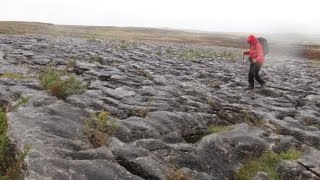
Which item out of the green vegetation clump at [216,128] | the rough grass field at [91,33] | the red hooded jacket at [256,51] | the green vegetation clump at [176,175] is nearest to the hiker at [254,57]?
the red hooded jacket at [256,51]

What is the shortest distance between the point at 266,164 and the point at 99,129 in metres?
4.92

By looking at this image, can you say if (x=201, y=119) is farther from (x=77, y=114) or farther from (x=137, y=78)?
(x=137, y=78)

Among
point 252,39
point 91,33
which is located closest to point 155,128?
point 252,39

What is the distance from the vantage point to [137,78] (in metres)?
25.6

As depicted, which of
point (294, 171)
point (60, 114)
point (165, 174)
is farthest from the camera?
point (60, 114)

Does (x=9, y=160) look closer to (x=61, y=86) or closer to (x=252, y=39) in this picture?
(x=61, y=86)

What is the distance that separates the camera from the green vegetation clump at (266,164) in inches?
489

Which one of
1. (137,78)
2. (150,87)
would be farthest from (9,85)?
(137,78)

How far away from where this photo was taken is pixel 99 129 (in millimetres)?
13797

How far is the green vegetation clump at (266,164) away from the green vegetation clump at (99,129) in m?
3.84

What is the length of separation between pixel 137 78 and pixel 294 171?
14.4 metres

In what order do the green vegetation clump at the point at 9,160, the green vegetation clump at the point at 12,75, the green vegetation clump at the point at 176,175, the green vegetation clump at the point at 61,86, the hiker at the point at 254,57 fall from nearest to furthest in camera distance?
the green vegetation clump at the point at 9,160 → the green vegetation clump at the point at 176,175 → the green vegetation clump at the point at 61,86 → the green vegetation clump at the point at 12,75 → the hiker at the point at 254,57

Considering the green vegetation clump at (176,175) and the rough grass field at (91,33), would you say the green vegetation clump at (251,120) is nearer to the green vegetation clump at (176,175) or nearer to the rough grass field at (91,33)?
the green vegetation clump at (176,175)

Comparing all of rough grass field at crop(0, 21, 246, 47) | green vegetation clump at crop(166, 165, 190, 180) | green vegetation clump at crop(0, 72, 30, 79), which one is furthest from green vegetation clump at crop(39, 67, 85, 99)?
rough grass field at crop(0, 21, 246, 47)
